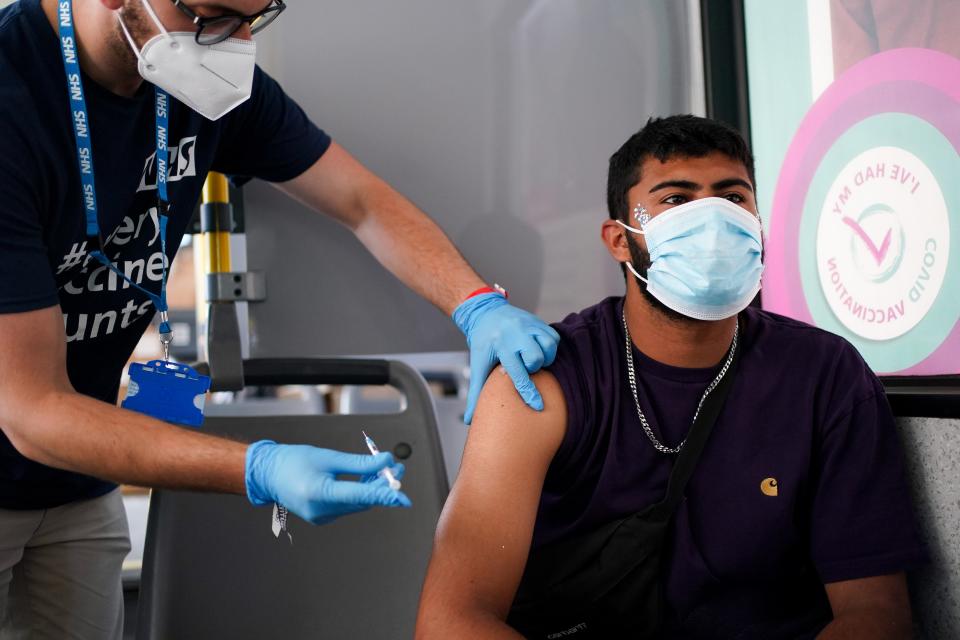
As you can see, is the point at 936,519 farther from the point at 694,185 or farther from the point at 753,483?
the point at 694,185

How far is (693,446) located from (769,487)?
135 millimetres

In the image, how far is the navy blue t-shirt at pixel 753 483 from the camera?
138cm

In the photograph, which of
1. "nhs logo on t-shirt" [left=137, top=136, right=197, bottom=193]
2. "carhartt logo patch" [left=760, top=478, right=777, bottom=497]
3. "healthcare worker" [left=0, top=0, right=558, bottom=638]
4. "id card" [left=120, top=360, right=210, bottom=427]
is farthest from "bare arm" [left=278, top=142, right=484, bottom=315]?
"carhartt logo patch" [left=760, top=478, right=777, bottom=497]

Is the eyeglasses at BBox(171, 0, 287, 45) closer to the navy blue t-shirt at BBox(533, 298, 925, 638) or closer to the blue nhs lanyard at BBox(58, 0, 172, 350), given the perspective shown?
the blue nhs lanyard at BBox(58, 0, 172, 350)

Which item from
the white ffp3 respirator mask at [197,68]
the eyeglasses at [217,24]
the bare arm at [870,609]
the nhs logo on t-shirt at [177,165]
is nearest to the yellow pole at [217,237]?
the nhs logo on t-shirt at [177,165]

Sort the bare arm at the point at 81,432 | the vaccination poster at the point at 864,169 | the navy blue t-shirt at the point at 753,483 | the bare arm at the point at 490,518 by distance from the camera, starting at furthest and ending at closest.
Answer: the vaccination poster at the point at 864,169 → the navy blue t-shirt at the point at 753,483 → the bare arm at the point at 490,518 → the bare arm at the point at 81,432

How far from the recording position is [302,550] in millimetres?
1659

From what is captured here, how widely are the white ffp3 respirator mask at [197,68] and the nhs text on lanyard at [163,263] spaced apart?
3.5 inches

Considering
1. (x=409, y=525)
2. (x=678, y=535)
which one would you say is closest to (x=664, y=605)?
(x=678, y=535)

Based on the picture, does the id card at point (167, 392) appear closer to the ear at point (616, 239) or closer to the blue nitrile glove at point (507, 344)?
the blue nitrile glove at point (507, 344)

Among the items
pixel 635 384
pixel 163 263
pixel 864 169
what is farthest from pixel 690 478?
pixel 163 263

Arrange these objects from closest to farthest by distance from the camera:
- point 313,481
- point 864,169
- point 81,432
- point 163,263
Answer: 1. point 313,481
2. point 81,432
3. point 163,263
4. point 864,169

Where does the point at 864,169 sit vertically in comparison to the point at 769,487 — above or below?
above

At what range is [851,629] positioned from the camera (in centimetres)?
130
